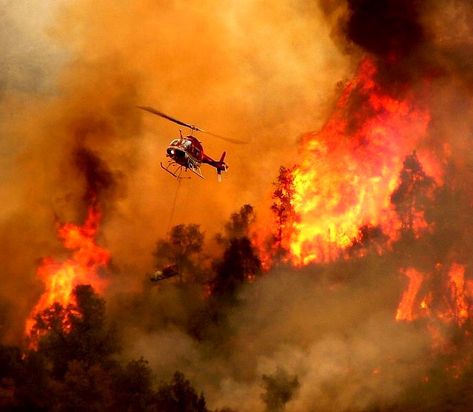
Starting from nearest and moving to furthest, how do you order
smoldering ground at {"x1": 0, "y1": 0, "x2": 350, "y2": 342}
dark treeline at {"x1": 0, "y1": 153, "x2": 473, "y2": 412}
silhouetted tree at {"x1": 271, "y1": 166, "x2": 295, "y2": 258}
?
dark treeline at {"x1": 0, "y1": 153, "x2": 473, "y2": 412}
smoldering ground at {"x1": 0, "y1": 0, "x2": 350, "y2": 342}
silhouetted tree at {"x1": 271, "y1": 166, "x2": 295, "y2": 258}

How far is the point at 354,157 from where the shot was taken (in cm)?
3428

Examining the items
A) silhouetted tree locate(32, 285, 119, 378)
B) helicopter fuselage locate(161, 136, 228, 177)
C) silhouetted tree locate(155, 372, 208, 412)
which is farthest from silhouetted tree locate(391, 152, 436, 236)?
silhouetted tree locate(32, 285, 119, 378)

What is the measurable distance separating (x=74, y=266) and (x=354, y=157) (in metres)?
12.5

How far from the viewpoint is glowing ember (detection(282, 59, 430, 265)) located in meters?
34.0

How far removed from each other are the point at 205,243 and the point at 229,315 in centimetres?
321

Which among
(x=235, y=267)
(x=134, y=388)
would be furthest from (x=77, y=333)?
(x=235, y=267)

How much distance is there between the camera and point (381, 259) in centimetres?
3334

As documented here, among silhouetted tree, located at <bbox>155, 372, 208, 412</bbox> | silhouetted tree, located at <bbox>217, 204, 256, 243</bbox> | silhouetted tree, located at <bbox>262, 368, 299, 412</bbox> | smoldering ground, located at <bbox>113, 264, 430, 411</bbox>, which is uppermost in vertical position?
silhouetted tree, located at <bbox>217, 204, 256, 243</bbox>

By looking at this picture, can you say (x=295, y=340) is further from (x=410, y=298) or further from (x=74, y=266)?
(x=74, y=266)

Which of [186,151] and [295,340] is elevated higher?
[186,151]

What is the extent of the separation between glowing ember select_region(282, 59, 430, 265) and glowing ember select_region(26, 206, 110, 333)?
804cm

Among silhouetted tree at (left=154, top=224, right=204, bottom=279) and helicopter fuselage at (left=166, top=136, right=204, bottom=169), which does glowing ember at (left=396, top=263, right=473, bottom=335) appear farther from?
helicopter fuselage at (left=166, top=136, right=204, bottom=169)

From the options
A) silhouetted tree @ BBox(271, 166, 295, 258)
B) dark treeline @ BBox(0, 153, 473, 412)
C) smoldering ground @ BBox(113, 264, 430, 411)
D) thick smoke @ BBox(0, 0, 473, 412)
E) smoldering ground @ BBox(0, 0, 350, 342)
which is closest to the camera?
dark treeline @ BBox(0, 153, 473, 412)

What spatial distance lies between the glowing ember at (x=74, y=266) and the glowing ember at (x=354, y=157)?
8.04m
